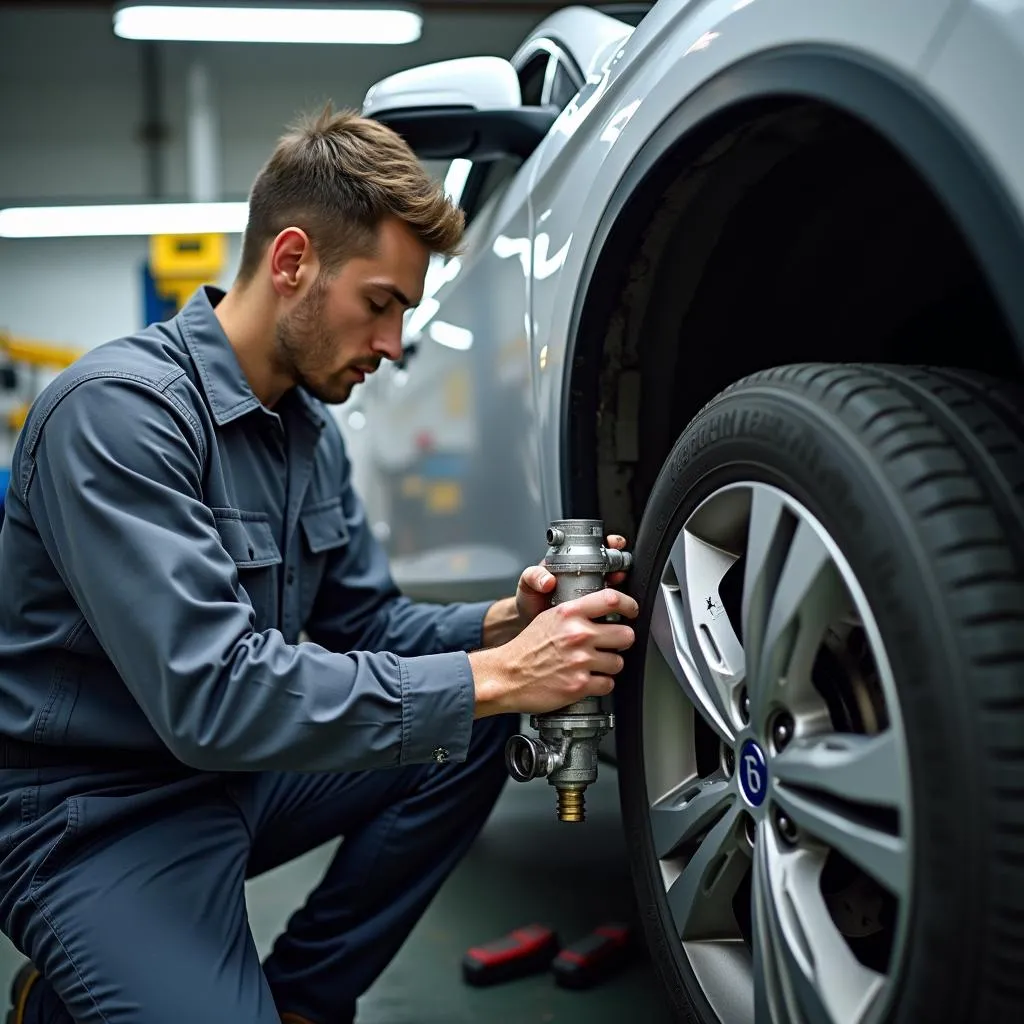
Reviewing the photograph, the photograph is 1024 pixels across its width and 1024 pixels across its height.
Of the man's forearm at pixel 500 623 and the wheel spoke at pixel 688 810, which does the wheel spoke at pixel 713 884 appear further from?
the man's forearm at pixel 500 623

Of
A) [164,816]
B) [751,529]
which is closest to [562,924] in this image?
[164,816]

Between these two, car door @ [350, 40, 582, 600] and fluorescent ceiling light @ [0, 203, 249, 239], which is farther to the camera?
fluorescent ceiling light @ [0, 203, 249, 239]

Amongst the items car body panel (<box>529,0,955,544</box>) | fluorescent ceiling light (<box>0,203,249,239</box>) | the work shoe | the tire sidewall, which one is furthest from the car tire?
fluorescent ceiling light (<box>0,203,249,239</box>)

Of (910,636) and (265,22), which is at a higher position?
(265,22)

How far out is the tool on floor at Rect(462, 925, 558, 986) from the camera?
1.56m

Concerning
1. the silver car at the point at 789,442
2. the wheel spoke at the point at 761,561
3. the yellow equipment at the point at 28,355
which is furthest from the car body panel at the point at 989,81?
the yellow equipment at the point at 28,355

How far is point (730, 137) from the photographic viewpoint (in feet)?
3.32

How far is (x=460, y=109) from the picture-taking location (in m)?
1.48

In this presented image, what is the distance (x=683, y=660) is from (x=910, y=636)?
330 mm

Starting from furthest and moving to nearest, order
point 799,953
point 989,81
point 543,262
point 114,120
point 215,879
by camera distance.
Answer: point 114,120
point 543,262
point 215,879
point 799,953
point 989,81

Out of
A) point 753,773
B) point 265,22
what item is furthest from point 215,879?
point 265,22

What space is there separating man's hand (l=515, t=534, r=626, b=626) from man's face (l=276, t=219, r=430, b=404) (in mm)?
372

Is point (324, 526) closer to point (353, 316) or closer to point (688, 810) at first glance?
point (353, 316)

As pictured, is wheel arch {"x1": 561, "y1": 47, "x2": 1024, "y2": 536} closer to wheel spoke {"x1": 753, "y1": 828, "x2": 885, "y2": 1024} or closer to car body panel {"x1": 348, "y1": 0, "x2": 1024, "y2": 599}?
car body panel {"x1": 348, "y1": 0, "x2": 1024, "y2": 599}
